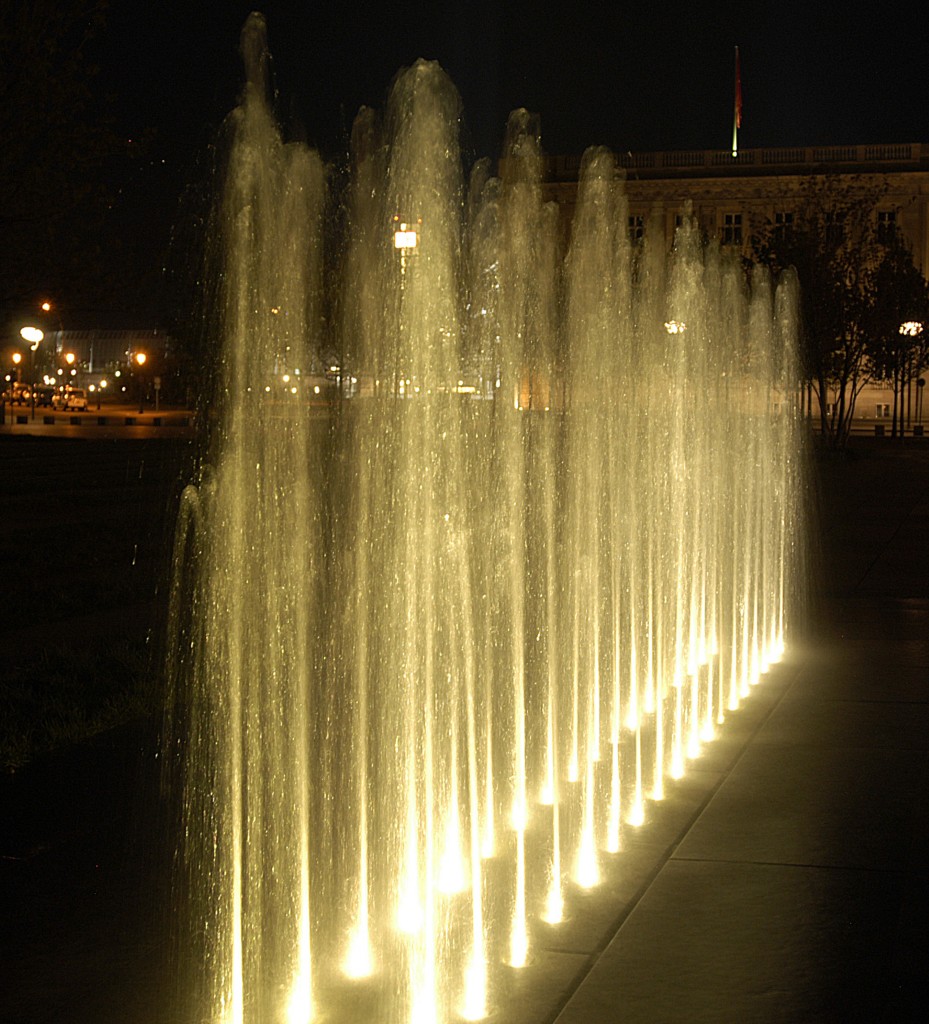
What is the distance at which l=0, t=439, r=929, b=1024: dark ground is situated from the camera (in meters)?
4.01

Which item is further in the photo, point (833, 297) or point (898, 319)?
point (898, 319)

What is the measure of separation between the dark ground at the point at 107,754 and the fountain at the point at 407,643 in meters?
0.21

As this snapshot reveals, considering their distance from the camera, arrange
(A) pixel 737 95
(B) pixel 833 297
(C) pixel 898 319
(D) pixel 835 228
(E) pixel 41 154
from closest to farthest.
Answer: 1. (E) pixel 41 154
2. (B) pixel 833 297
3. (D) pixel 835 228
4. (C) pixel 898 319
5. (A) pixel 737 95

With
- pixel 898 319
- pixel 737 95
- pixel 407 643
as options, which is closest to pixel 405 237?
pixel 407 643

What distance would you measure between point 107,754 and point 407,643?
1622 millimetres

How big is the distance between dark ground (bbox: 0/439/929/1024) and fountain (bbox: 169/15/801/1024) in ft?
0.70

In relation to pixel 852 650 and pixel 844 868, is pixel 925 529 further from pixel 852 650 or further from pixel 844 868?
pixel 844 868

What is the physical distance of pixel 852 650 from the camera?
9.42 metres

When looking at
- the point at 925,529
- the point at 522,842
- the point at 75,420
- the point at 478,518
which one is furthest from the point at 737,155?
the point at 522,842

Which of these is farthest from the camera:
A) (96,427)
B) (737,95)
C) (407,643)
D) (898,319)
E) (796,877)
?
(737,95)

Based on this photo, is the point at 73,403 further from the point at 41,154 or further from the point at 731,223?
the point at 41,154

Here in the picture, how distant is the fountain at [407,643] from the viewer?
4.41 m

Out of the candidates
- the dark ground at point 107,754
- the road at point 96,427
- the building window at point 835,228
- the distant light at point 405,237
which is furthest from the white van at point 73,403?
the distant light at point 405,237

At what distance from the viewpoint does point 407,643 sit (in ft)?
19.6
